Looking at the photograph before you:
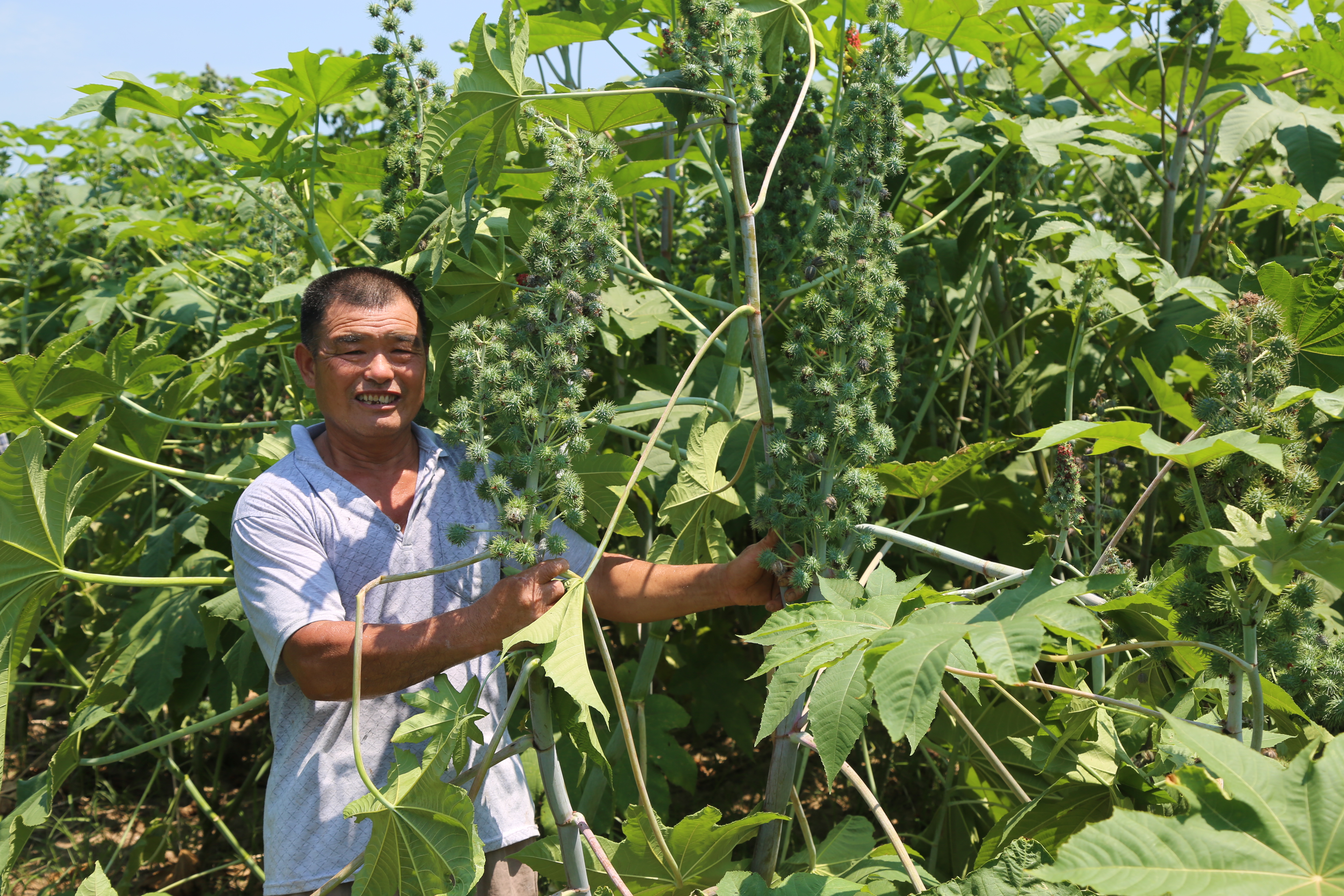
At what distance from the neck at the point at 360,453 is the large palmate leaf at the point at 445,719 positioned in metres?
1.01

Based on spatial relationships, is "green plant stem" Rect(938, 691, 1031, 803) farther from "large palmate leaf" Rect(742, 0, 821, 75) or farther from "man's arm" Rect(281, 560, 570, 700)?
"large palmate leaf" Rect(742, 0, 821, 75)

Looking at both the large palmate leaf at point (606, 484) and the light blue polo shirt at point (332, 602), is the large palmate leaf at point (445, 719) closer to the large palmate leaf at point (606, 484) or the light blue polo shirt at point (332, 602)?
the light blue polo shirt at point (332, 602)

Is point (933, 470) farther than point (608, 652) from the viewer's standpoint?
Yes

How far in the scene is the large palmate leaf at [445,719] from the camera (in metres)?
2.09

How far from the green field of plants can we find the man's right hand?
8 cm

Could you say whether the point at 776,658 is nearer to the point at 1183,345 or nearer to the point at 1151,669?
the point at 1151,669

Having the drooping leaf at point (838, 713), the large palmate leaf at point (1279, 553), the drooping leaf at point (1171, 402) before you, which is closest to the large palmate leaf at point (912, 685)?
the drooping leaf at point (838, 713)

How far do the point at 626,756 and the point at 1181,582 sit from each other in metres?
2.13

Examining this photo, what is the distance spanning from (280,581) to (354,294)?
0.86 meters

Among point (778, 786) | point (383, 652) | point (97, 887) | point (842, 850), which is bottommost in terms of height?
point (842, 850)

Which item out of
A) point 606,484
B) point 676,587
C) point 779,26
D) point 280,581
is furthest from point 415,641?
point 779,26

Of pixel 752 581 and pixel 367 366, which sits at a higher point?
pixel 367 366

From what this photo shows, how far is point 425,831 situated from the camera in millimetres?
2027

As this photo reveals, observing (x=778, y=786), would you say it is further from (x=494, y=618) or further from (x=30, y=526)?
(x=30, y=526)
